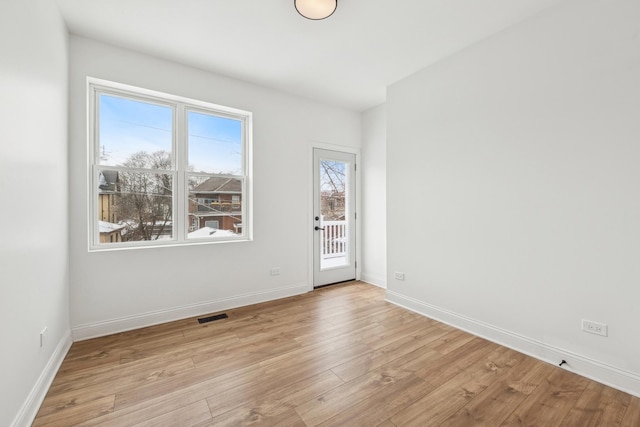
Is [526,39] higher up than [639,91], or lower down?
higher up

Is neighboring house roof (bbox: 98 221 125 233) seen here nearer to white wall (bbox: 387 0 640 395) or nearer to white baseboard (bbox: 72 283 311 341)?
white baseboard (bbox: 72 283 311 341)

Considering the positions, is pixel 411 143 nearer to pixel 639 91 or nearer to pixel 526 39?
pixel 526 39

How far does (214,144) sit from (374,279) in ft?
10.2

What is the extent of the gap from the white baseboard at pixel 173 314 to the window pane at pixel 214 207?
820 millimetres

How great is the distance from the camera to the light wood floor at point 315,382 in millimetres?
1666

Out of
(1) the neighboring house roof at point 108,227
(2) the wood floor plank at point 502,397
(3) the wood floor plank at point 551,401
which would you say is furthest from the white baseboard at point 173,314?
(3) the wood floor plank at point 551,401

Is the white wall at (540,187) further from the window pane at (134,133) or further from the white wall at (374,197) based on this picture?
the window pane at (134,133)

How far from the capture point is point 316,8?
2.18m

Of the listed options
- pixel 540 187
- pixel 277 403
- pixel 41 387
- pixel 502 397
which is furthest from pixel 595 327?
pixel 41 387

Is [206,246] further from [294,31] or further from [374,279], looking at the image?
[374,279]

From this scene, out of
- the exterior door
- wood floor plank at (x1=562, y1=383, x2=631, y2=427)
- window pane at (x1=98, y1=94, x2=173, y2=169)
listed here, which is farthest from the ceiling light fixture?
wood floor plank at (x1=562, y1=383, x2=631, y2=427)

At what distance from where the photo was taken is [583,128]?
2.08 m

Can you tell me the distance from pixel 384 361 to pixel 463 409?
65 centimetres

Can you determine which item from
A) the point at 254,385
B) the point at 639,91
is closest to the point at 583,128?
the point at 639,91
